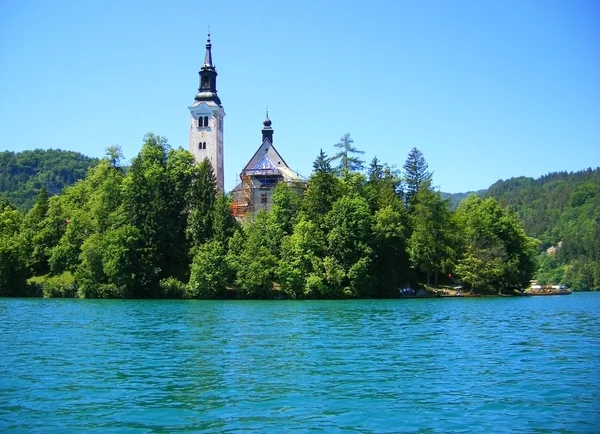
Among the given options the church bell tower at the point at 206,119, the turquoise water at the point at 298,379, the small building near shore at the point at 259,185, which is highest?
the church bell tower at the point at 206,119

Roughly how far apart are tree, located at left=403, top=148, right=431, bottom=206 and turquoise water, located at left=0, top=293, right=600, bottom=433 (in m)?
55.6

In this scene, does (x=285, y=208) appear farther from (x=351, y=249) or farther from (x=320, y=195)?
(x=351, y=249)

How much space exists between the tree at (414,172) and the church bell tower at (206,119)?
93.3ft

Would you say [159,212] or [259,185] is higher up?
[259,185]

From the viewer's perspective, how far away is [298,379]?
1794 centimetres

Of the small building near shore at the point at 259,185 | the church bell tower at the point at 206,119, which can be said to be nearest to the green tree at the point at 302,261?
the small building near shore at the point at 259,185

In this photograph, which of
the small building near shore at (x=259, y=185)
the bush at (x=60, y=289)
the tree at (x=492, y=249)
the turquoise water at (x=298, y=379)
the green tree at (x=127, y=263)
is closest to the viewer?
the turquoise water at (x=298, y=379)

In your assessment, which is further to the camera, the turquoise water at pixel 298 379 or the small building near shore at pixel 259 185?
the small building near shore at pixel 259 185

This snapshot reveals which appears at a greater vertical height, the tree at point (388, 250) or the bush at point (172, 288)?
the tree at point (388, 250)

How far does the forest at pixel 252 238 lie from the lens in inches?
2707

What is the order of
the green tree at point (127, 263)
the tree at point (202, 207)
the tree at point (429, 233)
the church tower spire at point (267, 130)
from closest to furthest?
1. the green tree at point (127, 263)
2. the tree at point (202, 207)
3. the tree at point (429, 233)
4. the church tower spire at point (267, 130)

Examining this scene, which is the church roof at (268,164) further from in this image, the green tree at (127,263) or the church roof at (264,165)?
the green tree at (127,263)

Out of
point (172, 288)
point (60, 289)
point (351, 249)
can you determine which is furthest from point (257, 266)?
point (60, 289)

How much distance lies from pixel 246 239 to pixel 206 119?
31418 mm
